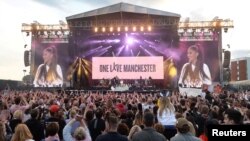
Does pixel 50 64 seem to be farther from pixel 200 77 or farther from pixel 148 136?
pixel 148 136

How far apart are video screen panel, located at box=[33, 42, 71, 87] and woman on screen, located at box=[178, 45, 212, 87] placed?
36.8ft

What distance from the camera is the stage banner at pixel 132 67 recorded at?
3384 centimetres

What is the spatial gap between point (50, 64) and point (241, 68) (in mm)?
86508

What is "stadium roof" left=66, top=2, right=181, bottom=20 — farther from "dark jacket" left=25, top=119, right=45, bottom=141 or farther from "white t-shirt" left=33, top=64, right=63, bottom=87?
"dark jacket" left=25, top=119, right=45, bottom=141

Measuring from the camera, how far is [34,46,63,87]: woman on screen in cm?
3450

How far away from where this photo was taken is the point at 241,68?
109750 millimetres

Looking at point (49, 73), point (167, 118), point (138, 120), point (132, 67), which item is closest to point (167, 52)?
point (132, 67)

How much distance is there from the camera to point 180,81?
3328 cm

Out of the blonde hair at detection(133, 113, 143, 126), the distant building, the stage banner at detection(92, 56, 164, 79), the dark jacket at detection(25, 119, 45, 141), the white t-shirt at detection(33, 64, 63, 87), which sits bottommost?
the dark jacket at detection(25, 119, 45, 141)

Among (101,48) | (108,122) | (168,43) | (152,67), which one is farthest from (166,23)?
(108,122)

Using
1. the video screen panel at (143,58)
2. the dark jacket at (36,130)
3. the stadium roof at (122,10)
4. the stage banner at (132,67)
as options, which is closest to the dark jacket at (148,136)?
the dark jacket at (36,130)

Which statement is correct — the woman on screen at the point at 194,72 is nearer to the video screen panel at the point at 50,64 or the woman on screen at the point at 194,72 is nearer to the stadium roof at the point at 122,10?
the stadium roof at the point at 122,10

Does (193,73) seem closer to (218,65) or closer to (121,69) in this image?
(218,65)

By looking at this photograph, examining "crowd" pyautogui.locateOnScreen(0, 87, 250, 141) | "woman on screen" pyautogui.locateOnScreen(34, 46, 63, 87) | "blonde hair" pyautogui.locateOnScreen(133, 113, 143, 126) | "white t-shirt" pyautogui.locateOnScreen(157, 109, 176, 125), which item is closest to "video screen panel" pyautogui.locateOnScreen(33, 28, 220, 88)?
"woman on screen" pyautogui.locateOnScreen(34, 46, 63, 87)
